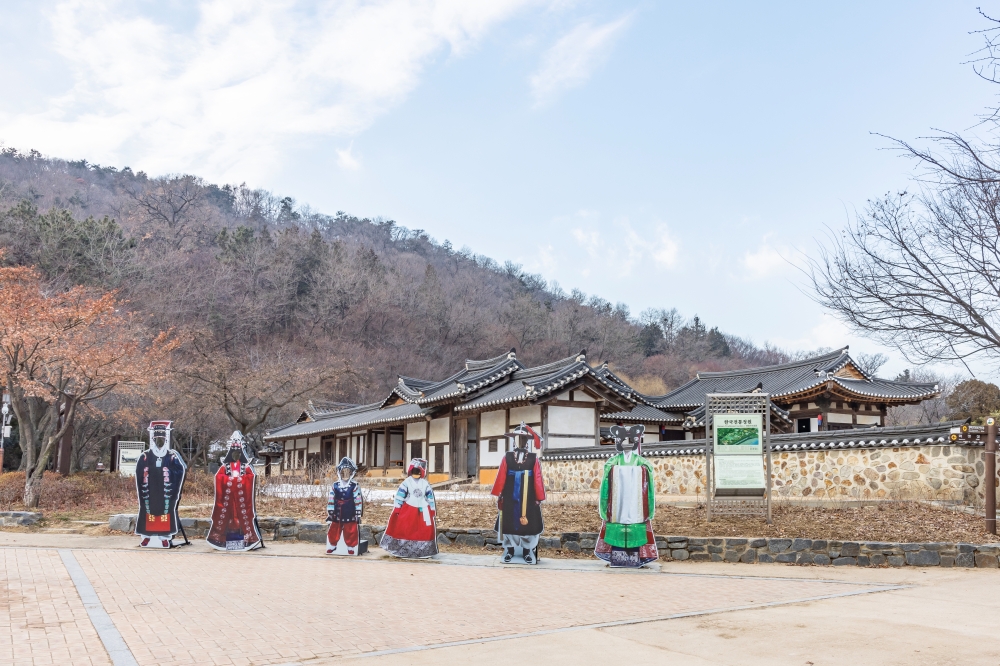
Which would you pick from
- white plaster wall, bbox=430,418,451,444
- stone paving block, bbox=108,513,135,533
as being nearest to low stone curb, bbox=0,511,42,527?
stone paving block, bbox=108,513,135,533

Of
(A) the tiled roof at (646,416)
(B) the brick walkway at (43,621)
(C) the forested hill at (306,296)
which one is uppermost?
(C) the forested hill at (306,296)

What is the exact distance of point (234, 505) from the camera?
11891 mm

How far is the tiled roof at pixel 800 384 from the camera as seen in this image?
31.4 metres

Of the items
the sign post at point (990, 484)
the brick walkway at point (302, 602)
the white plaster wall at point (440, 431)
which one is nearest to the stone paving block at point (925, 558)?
the sign post at point (990, 484)

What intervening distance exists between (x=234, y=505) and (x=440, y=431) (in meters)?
19.1

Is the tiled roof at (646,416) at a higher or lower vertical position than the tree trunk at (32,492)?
higher

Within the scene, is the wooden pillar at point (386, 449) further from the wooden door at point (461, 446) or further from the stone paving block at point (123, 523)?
the stone paving block at point (123, 523)

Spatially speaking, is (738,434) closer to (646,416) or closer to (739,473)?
(739,473)

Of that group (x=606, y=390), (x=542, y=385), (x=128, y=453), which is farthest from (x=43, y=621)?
(x=128, y=453)

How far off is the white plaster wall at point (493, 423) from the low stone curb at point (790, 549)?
14.3 m

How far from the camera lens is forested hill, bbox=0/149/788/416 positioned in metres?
42.8

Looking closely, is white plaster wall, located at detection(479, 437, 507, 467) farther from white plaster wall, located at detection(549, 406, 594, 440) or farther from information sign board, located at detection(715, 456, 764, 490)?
information sign board, located at detection(715, 456, 764, 490)

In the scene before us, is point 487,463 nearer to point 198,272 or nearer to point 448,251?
point 198,272

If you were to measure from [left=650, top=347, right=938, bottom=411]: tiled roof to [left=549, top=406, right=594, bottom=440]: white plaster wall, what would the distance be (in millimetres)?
8314
